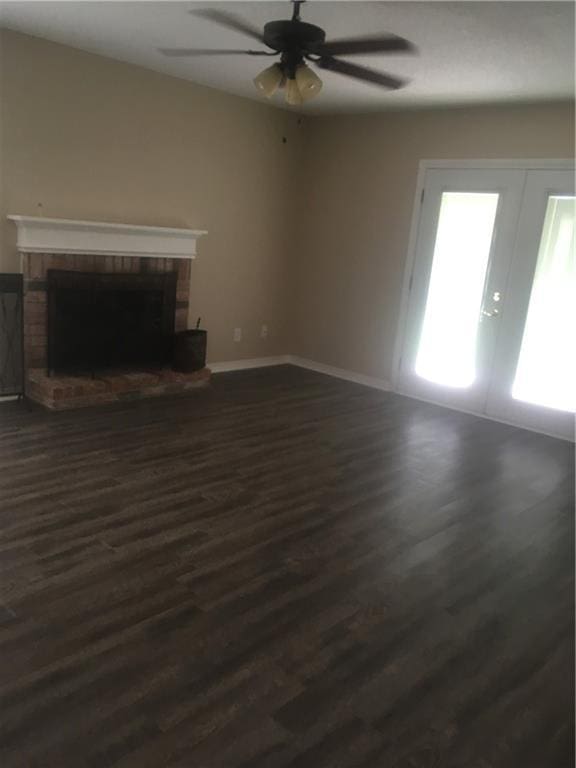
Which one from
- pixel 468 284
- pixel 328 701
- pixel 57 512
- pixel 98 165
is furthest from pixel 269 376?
pixel 328 701

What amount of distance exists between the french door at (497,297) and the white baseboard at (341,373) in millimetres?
335

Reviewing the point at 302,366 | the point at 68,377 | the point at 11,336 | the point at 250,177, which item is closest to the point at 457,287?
the point at 302,366

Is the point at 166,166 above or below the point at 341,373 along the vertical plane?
above

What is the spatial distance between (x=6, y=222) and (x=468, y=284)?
3.59 m

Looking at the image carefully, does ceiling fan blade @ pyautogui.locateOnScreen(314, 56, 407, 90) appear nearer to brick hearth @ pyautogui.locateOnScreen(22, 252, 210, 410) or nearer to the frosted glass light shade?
the frosted glass light shade

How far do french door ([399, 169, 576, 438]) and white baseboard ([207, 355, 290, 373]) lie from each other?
5.03ft

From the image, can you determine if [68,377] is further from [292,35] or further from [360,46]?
[360,46]

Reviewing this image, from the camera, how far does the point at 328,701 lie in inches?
72.7

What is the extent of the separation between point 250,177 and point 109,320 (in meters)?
2.03

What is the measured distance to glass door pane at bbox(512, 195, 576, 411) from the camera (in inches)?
175

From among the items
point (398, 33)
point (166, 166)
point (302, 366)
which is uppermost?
point (398, 33)

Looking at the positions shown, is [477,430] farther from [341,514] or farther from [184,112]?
[184,112]

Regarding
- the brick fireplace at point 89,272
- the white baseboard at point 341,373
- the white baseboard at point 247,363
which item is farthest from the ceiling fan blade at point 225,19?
the white baseboard at point 341,373

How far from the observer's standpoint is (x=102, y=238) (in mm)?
4457
